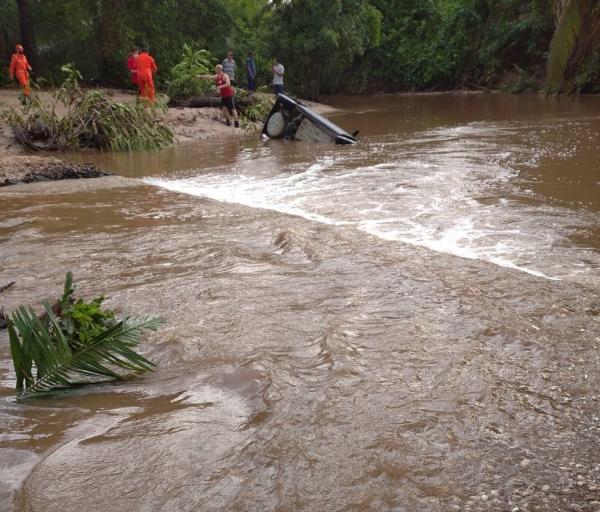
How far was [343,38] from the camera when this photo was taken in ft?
86.5

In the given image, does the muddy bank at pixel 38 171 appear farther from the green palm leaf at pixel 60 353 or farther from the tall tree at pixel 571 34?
the tall tree at pixel 571 34

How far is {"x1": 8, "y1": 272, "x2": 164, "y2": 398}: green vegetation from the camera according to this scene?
9.04ft

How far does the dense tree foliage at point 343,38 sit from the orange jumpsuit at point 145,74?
640cm

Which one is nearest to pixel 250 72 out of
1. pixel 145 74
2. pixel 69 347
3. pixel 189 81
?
pixel 189 81

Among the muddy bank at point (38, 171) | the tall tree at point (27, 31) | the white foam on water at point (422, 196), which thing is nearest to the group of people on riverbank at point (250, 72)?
the tall tree at point (27, 31)

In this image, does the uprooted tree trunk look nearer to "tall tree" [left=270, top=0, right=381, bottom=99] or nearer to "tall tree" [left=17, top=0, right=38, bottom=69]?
"tall tree" [left=17, top=0, right=38, bottom=69]

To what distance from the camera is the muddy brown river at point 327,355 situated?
2.27m

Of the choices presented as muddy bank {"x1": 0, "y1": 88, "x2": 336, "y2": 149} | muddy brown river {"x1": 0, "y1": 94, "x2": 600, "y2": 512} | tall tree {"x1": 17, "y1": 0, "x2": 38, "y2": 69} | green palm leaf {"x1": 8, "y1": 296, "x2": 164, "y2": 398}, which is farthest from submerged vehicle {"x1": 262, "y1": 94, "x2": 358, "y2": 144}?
green palm leaf {"x1": 8, "y1": 296, "x2": 164, "y2": 398}

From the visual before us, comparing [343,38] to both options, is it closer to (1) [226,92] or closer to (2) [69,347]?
(1) [226,92]

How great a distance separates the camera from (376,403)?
9.24ft

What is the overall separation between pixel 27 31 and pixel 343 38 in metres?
11.6

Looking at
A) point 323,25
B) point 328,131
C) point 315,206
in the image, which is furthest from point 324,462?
point 323,25

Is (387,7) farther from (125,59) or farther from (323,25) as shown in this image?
(125,59)

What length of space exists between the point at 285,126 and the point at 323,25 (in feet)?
39.4
